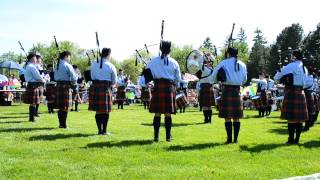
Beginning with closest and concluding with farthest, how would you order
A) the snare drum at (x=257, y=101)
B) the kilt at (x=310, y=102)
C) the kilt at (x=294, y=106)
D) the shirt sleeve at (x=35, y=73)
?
the kilt at (x=294, y=106)
the kilt at (x=310, y=102)
the shirt sleeve at (x=35, y=73)
the snare drum at (x=257, y=101)

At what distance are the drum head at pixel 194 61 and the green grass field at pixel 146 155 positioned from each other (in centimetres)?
169

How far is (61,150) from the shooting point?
7.59 metres

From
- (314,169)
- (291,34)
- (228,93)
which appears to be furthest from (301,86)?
(291,34)

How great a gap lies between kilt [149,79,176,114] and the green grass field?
59 centimetres

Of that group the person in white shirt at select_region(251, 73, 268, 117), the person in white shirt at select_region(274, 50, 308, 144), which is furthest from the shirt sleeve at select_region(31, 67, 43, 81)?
the person in white shirt at select_region(251, 73, 268, 117)

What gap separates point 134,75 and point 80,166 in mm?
72097

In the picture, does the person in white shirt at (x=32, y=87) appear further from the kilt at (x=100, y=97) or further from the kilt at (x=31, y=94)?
the kilt at (x=100, y=97)

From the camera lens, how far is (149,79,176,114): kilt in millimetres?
8680

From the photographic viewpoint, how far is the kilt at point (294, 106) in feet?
29.3

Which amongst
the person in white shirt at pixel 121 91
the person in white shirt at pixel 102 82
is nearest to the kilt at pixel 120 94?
the person in white shirt at pixel 121 91

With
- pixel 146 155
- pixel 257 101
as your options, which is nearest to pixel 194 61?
pixel 146 155

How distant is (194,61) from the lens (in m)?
11.4

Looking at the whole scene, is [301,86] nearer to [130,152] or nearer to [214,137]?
[214,137]

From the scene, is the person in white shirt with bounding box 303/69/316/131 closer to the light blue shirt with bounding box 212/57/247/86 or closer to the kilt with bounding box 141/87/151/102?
the light blue shirt with bounding box 212/57/247/86
